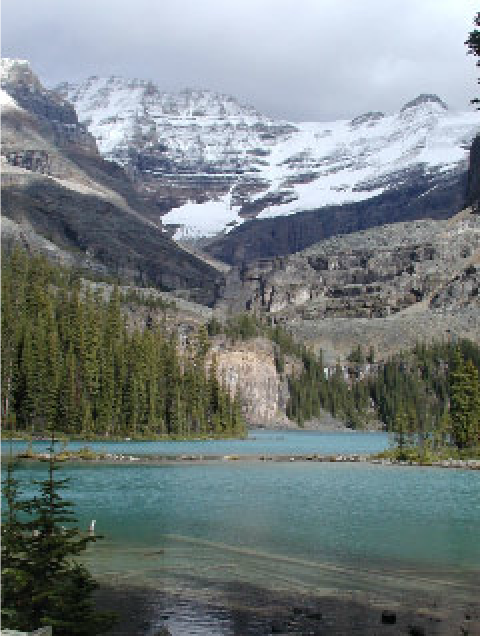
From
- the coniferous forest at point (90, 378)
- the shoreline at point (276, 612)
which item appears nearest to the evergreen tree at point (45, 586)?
the shoreline at point (276, 612)

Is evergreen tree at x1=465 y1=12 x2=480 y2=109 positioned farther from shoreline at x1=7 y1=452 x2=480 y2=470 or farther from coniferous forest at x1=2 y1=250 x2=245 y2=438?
coniferous forest at x1=2 y1=250 x2=245 y2=438

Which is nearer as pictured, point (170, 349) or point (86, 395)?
point (86, 395)

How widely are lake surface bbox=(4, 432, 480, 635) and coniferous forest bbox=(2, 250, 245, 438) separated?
55.6 m

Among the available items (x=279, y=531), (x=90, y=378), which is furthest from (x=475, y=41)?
(x=90, y=378)

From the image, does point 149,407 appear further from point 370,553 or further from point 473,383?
point 370,553

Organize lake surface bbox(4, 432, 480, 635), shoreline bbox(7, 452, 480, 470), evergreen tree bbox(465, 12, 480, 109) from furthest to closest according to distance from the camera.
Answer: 1. shoreline bbox(7, 452, 480, 470)
2. lake surface bbox(4, 432, 480, 635)
3. evergreen tree bbox(465, 12, 480, 109)

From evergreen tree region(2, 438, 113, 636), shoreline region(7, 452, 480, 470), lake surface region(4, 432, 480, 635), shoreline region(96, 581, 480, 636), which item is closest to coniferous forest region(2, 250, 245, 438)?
shoreline region(7, 452, 480, 470)

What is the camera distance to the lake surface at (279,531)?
33.2 metres

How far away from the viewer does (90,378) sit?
472 ft

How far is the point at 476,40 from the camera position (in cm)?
1802

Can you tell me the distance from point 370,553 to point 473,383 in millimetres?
75192

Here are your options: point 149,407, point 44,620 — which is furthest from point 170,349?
point 44,620

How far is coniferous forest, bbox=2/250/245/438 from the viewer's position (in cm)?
13625

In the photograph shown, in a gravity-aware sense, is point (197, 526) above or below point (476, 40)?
below
